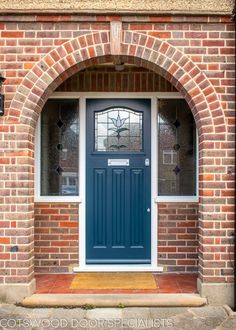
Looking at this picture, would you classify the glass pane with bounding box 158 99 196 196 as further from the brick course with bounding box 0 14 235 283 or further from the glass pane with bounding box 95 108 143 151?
the brick course with bounding box 0 14 235 283

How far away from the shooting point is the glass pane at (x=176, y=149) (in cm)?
578

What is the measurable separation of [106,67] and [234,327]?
12.4 feet

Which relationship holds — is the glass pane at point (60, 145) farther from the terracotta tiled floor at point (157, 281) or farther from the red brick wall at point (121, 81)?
the terracotta tiled floor at point (157, 281)

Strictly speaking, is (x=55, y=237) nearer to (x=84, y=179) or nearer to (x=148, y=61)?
(x=84, y=179)

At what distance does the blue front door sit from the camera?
575 cm

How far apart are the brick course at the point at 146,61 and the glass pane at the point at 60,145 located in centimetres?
115

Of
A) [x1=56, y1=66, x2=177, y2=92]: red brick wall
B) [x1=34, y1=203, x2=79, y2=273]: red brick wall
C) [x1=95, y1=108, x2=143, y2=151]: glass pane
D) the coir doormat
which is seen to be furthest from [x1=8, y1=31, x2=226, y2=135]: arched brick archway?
the coir doormat

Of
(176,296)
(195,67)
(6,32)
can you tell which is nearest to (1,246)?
(176,296)

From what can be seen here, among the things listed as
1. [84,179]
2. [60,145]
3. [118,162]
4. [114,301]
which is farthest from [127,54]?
[114,301]

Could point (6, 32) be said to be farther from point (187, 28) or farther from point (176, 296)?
point (176, 296)

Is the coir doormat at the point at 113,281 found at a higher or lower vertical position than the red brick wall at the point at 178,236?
lower

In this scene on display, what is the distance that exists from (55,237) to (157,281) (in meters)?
1.59

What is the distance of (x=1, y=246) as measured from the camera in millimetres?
4613

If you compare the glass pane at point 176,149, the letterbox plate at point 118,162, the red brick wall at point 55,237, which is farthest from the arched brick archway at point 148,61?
the letterbox plate at point 118,162
